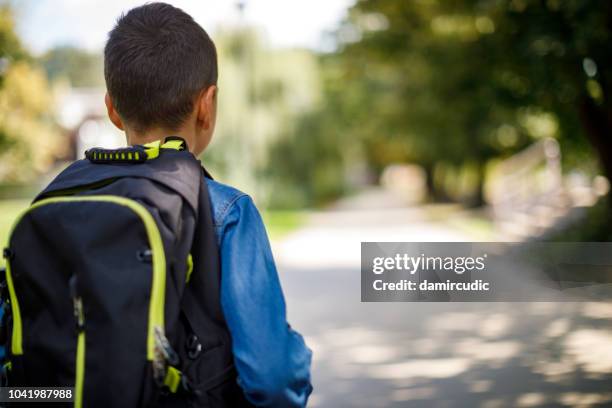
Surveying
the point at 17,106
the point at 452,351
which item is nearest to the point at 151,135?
the point at 452,351

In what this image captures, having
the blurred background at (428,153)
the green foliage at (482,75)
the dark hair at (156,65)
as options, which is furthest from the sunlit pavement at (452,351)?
the green foliage at (482,75)

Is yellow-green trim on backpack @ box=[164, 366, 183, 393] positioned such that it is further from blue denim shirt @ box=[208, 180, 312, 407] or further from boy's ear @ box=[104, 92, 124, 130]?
boy's ear @ box=[104, 92, 124, 130]

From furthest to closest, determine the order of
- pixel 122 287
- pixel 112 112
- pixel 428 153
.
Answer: pixel 428 153 < pixel 112 112 < pixel 122 287

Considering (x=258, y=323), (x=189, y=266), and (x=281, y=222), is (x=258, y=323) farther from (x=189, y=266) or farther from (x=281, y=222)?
(x=281, y=222)

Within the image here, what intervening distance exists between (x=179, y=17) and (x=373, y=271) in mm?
9579

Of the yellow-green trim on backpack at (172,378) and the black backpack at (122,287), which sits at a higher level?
the black backpack at (122,287)

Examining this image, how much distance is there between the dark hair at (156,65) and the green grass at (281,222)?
15178 millimetres

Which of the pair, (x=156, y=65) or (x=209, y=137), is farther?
(x=209, y=137)

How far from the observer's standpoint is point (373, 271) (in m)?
10.9

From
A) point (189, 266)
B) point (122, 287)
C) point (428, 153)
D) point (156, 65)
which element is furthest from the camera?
point (428, 153)

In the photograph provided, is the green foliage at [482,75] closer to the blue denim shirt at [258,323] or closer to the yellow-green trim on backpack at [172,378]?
the blue denim shirt at [258,323]

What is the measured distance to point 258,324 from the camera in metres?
1.32

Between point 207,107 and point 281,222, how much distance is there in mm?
20477

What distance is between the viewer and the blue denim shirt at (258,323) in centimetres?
132
